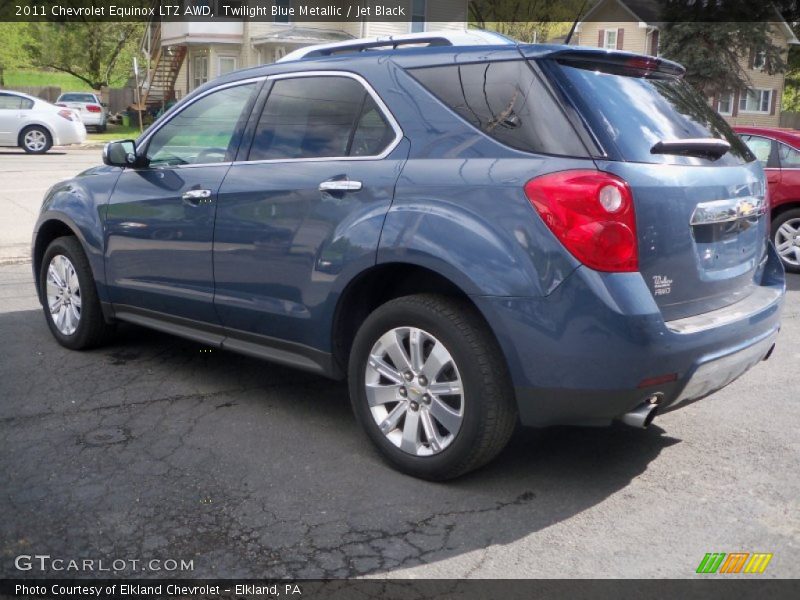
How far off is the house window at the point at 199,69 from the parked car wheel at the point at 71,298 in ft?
122

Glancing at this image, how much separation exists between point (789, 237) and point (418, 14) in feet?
103

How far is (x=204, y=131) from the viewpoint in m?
5.29

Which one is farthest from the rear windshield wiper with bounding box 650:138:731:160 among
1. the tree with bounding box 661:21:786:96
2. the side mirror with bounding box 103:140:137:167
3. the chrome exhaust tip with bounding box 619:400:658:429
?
the tree with bounding box 661:21:786:96

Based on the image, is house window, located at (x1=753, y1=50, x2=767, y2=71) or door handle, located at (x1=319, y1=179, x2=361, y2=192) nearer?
door handle, located at (x1=319, y1=179, x2=361, y2=192)

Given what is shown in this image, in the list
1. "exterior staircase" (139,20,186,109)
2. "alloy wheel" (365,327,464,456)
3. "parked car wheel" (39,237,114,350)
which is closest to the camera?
"alloy wheel" (365,327,464,456)

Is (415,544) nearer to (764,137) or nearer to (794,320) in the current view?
(794,320)

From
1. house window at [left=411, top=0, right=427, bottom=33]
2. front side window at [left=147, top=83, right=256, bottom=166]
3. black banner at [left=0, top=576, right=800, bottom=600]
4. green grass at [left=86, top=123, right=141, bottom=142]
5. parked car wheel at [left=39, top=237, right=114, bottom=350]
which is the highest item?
house window at [left=411, top=0, right=427, bottom=33]

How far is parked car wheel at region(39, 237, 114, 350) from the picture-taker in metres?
5.93

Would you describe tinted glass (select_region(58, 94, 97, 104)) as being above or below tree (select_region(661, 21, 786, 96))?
below

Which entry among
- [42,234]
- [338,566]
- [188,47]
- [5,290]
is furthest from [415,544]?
[188,47]

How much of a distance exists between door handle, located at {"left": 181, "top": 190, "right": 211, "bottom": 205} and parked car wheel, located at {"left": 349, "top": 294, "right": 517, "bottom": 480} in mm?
1310

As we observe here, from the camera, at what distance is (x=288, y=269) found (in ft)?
14.8

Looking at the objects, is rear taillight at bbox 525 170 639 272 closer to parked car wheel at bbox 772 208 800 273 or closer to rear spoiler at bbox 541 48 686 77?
rear spoiler at bbox 541 48 686 77

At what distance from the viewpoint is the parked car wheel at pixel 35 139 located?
24500 mm
